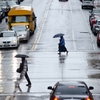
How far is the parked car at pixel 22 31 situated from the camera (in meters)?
40.1

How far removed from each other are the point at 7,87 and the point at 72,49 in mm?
14404

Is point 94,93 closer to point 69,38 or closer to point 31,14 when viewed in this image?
point 69,38

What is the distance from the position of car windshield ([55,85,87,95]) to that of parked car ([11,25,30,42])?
2424cm

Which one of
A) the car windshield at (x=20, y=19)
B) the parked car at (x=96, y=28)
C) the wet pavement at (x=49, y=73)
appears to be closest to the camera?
the wet pavement at (x=49, y=73)

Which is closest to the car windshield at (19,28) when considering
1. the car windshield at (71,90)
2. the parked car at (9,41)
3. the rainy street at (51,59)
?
the rainy street at (51,59)

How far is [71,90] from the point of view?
15.7 m

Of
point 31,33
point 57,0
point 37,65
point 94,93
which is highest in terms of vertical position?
point 94,93

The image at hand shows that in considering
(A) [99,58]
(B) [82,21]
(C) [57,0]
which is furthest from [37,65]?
(C) [57,0]

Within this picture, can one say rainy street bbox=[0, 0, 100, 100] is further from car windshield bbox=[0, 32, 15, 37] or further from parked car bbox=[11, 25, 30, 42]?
car windshield bbox=[0, 32, 15, 37]

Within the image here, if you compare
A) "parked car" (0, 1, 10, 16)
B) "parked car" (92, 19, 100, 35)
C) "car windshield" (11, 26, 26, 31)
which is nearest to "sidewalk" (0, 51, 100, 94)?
"car windshield" (11, 26, 26, 31)

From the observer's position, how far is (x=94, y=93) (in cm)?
2067

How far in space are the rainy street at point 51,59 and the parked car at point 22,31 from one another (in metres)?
0.49

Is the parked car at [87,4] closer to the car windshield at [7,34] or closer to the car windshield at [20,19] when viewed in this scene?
the car windshield at [20,19]

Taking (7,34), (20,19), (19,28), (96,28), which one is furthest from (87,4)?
(7,34)
